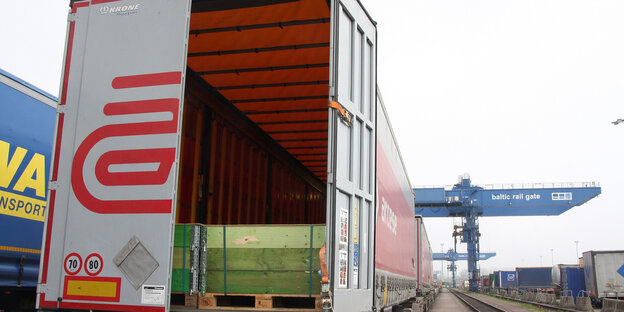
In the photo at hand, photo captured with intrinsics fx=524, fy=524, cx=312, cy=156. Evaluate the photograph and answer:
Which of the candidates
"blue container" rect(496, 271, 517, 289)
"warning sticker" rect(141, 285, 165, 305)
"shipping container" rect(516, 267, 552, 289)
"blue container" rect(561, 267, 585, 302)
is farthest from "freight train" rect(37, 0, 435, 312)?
"blue container" rect(496, 271, 517, 289)

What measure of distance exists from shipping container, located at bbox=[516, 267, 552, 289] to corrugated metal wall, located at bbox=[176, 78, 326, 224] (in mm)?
35567

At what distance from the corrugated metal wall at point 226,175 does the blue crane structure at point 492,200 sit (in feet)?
80.1

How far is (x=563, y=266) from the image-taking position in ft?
103

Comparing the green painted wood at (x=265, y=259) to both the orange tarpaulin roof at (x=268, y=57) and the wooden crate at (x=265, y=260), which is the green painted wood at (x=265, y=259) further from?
the orange tarpaulin roof at (x=268, y=57)

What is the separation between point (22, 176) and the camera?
6199mm

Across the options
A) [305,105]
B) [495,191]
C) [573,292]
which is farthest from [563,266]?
[305,105]

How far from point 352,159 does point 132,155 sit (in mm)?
2063

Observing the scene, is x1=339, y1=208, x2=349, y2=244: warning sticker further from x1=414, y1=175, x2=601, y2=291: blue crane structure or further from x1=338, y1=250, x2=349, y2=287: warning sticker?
x1=414, y1=175, x2=601, y2=291: blue crane structure

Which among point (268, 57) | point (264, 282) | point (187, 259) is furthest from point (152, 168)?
point (268, 57)

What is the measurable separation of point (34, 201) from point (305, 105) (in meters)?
4.92

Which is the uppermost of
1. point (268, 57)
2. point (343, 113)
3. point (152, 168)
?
point (268, 57)

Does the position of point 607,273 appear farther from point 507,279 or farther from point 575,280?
point 507,279

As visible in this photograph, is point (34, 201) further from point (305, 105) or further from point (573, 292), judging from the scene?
point (573, 292)

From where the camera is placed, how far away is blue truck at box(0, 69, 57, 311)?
600 centimetres
